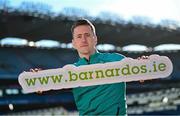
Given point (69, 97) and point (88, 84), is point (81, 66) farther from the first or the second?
point (69, 97)

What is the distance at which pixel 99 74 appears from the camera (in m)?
2.74

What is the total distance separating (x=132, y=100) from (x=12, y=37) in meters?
12.3

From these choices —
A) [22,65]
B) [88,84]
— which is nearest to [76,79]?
[88,84]

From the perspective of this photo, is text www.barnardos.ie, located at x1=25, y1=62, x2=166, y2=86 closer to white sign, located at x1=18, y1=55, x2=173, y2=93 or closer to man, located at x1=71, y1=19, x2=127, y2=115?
white sign, located at x1=18, y1=55, x2=173, y2=93

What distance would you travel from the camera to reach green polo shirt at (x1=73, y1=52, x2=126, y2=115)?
2805 mm

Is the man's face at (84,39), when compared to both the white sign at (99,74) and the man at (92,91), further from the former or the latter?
the white sign at (99,74)

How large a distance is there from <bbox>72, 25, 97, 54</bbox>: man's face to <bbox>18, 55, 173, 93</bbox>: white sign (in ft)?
0.56

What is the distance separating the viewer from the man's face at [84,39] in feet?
9.44

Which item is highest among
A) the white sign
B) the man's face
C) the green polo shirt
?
the man's face

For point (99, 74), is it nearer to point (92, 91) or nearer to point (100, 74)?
point (100, 74)

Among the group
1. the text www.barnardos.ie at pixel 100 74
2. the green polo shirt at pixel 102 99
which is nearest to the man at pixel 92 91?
the green polo shirt at pixel 102 99

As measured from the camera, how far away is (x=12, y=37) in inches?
1612

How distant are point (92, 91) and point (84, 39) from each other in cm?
33

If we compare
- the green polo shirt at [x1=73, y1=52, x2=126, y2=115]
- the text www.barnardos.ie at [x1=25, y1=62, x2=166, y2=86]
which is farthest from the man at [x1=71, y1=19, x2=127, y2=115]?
the text www.barnardos.ie at [x1=25, y1=62, x2=166, y2=86]
